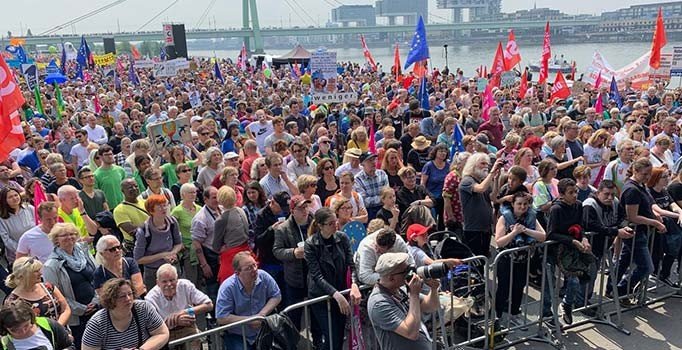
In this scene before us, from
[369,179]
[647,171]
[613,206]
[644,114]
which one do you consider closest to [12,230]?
[369,179]

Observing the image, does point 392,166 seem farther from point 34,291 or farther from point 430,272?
point 34,291

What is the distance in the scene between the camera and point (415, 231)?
15.0 ft

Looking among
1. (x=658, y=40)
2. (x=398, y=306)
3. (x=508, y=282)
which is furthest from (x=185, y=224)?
(x=658, y=40)

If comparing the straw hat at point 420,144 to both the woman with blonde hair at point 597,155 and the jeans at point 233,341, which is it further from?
the jeans at point 233,341

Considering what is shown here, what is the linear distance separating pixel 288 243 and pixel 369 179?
171 centimetres

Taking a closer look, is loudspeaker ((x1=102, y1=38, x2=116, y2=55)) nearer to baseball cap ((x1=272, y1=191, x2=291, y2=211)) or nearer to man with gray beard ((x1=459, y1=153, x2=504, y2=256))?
baseball cap ((x1=272, y1=191, x2=291, y2=211))

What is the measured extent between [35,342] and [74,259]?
0.91 m

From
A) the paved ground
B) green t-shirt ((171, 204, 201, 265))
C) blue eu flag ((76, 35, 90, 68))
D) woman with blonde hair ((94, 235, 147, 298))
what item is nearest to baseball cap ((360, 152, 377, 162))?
green t-shirt ((171, 204, 201, 265))

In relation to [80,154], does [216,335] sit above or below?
below

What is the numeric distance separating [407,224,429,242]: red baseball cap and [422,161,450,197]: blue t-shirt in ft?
6.82

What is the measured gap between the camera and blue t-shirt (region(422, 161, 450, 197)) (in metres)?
6.66

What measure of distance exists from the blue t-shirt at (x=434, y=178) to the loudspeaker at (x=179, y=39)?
25.8 m

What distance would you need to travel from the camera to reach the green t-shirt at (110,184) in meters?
6.51

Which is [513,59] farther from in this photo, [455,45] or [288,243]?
[455,45]
